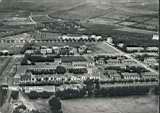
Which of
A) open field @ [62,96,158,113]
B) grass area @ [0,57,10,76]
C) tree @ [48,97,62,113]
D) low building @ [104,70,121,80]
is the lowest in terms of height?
open field @ [62,96,158,113]

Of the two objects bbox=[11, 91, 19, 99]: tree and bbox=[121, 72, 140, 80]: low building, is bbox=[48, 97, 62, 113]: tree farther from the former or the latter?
bbox=[121, 72, 140, 80]: low building

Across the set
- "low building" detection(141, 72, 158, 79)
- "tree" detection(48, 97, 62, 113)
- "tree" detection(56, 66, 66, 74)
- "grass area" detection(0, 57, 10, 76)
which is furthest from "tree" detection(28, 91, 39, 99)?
"low building" detection(141, 72, 158, 79)

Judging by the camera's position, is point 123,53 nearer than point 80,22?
Yes

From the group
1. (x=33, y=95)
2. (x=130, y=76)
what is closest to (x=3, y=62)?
(x=33, y=95)

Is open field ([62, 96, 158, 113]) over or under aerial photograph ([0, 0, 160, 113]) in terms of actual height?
under

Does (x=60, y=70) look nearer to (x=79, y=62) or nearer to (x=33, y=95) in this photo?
(x=79, y=62)

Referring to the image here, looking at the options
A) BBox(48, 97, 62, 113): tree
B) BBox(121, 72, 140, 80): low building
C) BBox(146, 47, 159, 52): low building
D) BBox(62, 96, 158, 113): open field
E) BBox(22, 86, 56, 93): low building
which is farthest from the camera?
BBox(146, 47, 159, 52): low building

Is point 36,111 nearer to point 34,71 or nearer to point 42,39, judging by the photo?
point 34,71

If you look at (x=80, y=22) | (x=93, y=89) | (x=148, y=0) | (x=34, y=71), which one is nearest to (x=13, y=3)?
(x=80, y=22)
